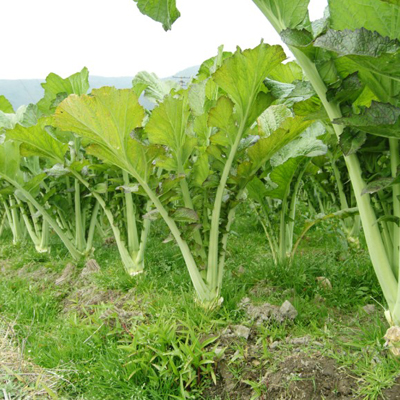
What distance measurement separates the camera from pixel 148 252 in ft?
10.4

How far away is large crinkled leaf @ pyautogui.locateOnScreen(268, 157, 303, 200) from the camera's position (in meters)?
2.11

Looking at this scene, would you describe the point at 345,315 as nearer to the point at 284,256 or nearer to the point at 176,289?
the point at 284,256

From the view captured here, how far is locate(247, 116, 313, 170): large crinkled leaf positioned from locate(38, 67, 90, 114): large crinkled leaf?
5.45 feet

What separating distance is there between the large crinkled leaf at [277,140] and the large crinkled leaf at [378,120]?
47cm

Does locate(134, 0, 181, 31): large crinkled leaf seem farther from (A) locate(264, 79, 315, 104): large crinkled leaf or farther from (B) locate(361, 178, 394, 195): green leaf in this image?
(B) locate(361, 178, 394, 195): green leaf

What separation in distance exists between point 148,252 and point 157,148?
1477 mm

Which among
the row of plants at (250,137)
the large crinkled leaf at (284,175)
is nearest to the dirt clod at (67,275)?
the row of plants at (250,137)

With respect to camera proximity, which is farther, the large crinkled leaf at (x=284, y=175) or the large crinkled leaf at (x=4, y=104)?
the large crinkled leaf at (x=4, y=104)

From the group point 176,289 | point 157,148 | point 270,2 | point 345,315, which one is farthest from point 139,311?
point 270,2

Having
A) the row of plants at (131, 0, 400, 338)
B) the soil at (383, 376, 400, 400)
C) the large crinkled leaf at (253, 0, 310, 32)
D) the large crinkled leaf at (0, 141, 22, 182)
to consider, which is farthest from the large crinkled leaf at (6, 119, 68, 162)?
the soil at (383, 376, 400, 400)

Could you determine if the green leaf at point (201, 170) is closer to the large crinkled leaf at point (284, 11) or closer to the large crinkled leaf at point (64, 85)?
the large crinkled leaf at point (284, 11)

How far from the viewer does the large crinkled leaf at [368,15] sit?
4.27ft

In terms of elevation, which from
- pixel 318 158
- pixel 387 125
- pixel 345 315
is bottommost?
pixel 345 315

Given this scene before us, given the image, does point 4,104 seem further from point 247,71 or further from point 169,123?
point 247,71
